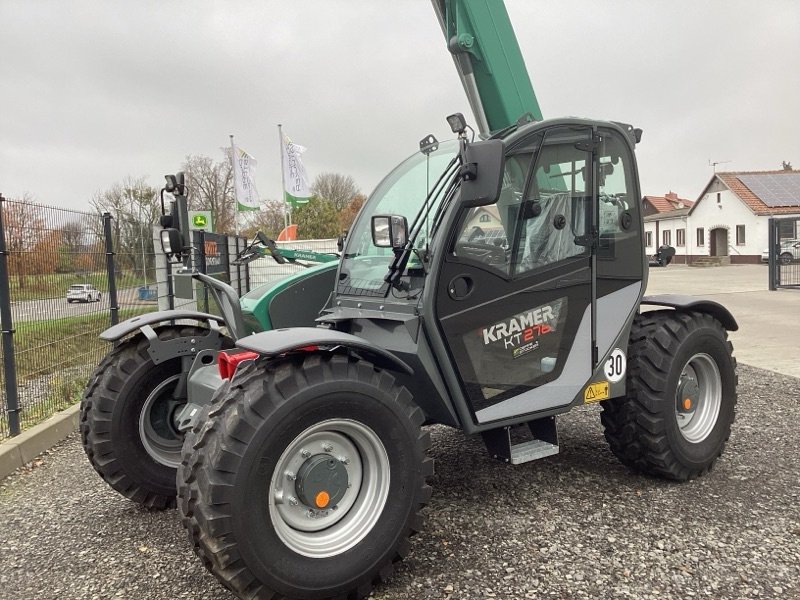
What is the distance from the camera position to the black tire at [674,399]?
12.8ft

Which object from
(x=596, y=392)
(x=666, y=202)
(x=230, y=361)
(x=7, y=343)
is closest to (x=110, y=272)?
(x=7, y=343)

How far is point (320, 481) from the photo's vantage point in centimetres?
275

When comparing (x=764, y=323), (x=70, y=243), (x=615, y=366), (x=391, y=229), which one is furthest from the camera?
(x=764, y=323)

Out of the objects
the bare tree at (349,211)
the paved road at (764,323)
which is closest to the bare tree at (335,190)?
the bare tree at (349,211)

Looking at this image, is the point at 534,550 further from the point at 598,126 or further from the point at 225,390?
the point at 598,126

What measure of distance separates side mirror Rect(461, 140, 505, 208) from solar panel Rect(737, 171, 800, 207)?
43.5m

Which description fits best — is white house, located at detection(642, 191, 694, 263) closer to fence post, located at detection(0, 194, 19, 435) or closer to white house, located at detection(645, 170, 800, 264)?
white house, located at detection(645, 170, 800, 264)

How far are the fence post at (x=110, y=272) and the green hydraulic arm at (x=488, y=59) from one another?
4.27m

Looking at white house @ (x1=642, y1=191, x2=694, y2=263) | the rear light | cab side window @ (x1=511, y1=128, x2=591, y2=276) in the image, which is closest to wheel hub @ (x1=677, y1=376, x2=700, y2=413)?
cab side window @ (x1=511, y1=128, x2=591, y2=276)

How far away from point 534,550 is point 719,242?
4632cm

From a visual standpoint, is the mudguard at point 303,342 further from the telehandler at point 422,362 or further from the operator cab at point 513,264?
the operator cab at point 513,264

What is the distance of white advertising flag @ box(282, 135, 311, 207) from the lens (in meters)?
23.4

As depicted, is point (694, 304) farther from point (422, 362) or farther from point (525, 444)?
point (422, 362)

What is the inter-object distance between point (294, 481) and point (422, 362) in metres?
0.85
